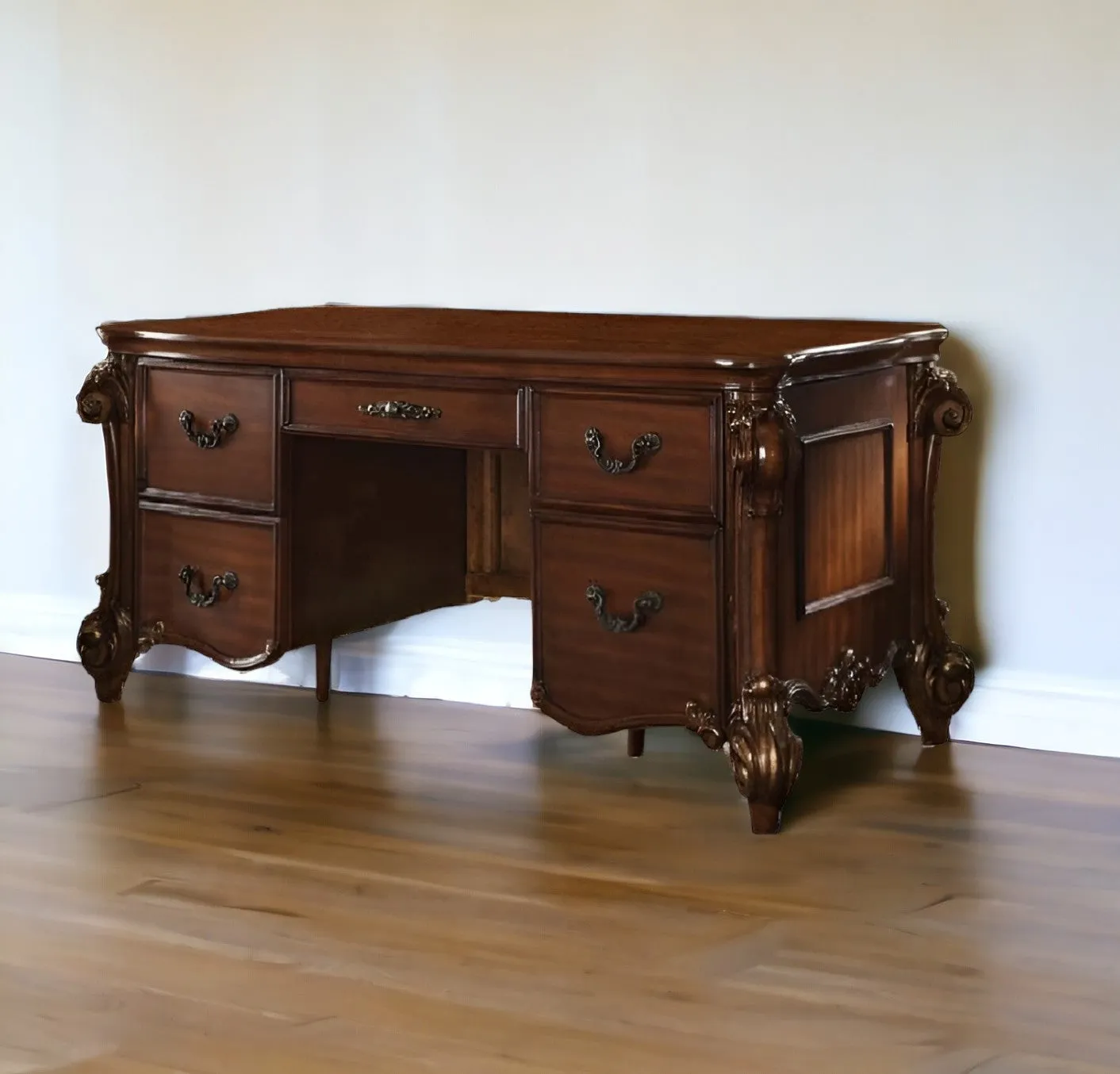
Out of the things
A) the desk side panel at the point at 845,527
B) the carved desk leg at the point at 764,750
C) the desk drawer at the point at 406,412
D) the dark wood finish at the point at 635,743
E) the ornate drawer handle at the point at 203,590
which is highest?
the desk drawer at the point at 406,412

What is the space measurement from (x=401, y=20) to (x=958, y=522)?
1392 millimetres

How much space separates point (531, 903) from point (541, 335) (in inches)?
38.0

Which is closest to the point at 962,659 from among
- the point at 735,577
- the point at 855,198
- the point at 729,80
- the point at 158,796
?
the point at 735,577

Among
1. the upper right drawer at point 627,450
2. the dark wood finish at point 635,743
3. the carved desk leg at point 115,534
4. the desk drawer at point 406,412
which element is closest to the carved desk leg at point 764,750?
the upper right drawer at point 627,450

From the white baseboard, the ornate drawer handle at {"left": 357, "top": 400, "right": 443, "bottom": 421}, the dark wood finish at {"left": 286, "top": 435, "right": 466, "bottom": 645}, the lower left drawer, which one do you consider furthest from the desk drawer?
the white baseboard

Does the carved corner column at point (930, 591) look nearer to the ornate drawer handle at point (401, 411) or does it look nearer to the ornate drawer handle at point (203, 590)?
the ornate drawer handle at point (401, 411)

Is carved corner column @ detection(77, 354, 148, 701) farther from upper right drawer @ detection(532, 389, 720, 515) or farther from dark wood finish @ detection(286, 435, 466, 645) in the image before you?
upper right drawer @ detection(532, 389, 720, 515)

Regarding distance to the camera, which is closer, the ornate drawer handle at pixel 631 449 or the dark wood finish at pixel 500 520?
the ornate drawer handle at pixel 631 449

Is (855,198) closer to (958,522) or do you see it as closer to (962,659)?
(958,522)

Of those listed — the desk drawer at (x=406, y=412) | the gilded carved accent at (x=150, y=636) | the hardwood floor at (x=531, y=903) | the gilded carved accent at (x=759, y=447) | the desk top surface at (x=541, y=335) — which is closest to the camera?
the hardwood floor at (x=531, y=903)

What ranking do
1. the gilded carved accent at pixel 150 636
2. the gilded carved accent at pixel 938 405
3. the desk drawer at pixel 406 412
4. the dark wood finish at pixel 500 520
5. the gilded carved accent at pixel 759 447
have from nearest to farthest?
1. the gilded carved accent at pixel 759 447
2. the desk drawer at pixel 406 412
3. the gilded carved accent at pixel 938 405
4. the gilded carved accent at pixel 150 636
5. the dark wood finish at pixel 500 520

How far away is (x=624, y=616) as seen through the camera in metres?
2.54

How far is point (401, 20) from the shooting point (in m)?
3.21

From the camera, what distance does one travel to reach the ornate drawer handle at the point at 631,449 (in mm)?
2473
